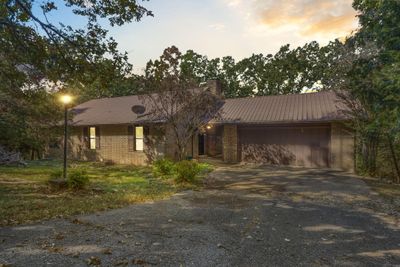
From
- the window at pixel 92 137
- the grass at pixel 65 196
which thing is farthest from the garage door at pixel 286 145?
the window at pixel 92 137

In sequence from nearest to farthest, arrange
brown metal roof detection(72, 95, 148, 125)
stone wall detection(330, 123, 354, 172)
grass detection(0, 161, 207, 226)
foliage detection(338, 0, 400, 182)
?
grass detection(0, 161, 207, 226), foliage detection(338, 0, 400, 182), stone wall detection(330, 123, 354, 172), brown metal roof detection(72, 95, 148, 125)

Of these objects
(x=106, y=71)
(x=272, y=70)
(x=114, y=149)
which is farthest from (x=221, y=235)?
(x=272, y=70)

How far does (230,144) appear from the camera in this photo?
19.9m

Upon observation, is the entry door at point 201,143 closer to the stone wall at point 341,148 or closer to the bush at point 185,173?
the stone wall at point 341,148

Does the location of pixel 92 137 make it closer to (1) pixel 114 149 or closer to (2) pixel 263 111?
(1) pixel 114 149

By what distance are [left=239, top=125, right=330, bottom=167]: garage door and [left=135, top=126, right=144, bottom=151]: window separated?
6.74 metres

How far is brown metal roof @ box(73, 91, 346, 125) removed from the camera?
16844 millimetres

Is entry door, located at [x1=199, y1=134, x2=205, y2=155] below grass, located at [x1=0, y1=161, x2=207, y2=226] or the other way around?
the other way around

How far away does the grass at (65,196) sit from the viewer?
7171mm

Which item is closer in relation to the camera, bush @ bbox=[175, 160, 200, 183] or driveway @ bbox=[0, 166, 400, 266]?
driveway @ bbox=[0, 166, 400, 266]

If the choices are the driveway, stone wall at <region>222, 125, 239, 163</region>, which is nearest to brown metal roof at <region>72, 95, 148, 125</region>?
stone wall at <region>222, 125, 239, 163</region>

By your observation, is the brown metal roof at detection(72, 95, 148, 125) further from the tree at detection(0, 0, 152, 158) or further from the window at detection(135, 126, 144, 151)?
the tree at detection(0, 0, 152, 158)

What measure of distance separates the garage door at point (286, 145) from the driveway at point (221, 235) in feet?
24.9

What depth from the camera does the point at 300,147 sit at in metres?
17.6
